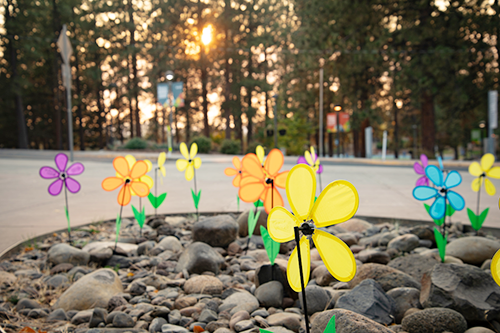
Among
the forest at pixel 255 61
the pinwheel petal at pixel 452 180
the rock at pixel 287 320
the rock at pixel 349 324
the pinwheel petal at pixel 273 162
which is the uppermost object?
the forest at pixel 255 61

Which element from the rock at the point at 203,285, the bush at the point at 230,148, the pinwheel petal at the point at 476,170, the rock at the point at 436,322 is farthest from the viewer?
the bush at the point at 230,148

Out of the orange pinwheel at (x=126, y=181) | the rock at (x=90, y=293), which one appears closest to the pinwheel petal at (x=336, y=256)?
the rock at (x=90, y=293)

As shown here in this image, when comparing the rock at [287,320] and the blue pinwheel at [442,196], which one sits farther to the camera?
the blue pinwheel at [442,196]

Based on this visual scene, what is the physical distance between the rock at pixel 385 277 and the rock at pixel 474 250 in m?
0.76

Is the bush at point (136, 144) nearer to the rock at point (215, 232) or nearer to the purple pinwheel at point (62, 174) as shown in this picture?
the purple pinwheel at point (62, 174)

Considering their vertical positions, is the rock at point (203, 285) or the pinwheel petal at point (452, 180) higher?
the pinwheel petal at point (452, 180)

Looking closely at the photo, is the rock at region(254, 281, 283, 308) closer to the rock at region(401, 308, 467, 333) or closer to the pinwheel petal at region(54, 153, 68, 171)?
the rock at region(401, 308, 467, 333)

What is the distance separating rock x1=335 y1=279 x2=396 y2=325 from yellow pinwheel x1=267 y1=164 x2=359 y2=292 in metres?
0.79

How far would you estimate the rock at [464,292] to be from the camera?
190 cm

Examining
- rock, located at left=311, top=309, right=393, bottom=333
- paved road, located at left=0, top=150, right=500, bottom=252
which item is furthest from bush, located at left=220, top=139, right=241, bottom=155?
rock, located at left=311, top=309, right=393, bottom=333

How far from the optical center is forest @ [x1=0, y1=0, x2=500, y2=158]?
67.7ft

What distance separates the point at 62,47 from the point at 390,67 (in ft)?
62.7

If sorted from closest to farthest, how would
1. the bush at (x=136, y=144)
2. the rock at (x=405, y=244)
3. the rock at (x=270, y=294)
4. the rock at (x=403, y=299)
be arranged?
1. the rock at (x=403, y=299)
2. the rock at (x=270, y=294)
3. the rock at (x=405, y=244)
4. the bush at (x=136, y=144)

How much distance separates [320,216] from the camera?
1.21 m
